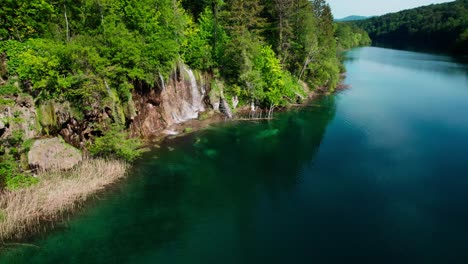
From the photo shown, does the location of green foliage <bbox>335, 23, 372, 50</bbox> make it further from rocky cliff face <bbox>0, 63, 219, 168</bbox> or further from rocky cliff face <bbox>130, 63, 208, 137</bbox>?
rocky cliff face <bbox>0, 63, 219, 168</bbox>

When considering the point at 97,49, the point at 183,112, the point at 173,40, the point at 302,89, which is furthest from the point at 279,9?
the point at 97,49

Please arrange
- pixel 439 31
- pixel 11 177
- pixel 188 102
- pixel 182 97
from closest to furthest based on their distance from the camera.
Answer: pixel 11 177
pixel 182 97
pixel 188 102
pixel 439 31

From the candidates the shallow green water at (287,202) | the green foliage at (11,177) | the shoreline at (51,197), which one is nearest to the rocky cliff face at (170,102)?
the shallow green water at (287,202)

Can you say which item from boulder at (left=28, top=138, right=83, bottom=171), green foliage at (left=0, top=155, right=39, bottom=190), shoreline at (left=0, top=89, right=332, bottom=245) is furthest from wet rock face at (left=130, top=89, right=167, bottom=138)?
green foliage at (left=0, top=155, right=39, bottom=190)

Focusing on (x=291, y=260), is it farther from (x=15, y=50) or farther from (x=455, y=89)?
(x=455, y=89)

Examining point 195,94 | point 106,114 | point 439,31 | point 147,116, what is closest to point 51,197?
point 106,114

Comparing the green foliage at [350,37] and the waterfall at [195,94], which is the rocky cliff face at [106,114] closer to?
the waterfall at [195,94]

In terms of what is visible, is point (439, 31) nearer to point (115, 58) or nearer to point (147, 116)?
point (147, 116)
